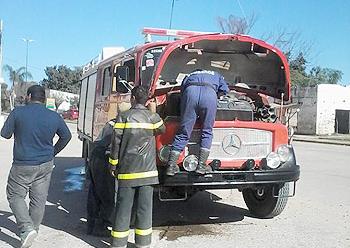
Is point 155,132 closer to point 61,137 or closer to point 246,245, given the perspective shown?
point 61,137

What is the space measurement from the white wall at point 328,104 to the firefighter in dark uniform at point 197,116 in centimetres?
3437

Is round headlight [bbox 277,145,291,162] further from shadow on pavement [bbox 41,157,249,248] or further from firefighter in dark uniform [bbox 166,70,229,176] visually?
shadow on pavement [bbox 41,157,249,248]

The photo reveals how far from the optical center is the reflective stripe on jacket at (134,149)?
18.1 feet

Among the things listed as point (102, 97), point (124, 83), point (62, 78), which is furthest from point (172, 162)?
point (62, 78)

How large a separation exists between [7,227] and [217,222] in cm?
295

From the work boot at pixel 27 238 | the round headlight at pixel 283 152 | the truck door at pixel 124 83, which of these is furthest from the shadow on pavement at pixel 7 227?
the round headlight at pixel 283 152

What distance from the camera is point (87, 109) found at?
12031 mm

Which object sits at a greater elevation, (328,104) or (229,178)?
(328,104)

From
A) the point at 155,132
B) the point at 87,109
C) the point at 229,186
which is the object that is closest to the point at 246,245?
the point at 229,186

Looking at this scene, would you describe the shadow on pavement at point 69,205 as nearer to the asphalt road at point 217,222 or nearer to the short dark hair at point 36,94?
the asphalt road at point 217,222

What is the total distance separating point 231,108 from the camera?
6605 mm

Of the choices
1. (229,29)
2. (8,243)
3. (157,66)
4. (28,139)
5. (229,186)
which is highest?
(229,29)

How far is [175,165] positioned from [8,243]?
2.19 m

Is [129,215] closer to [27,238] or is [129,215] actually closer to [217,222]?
[27,238]
